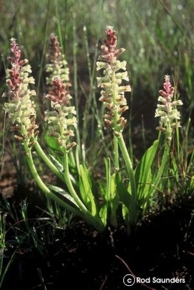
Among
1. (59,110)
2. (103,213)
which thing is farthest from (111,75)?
(103,213)


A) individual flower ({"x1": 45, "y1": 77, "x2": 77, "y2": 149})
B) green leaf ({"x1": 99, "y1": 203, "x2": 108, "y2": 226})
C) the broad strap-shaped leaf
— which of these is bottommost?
green leaf ({"x1": 99, "y1": 203, "x2": 108, "y2": 226})

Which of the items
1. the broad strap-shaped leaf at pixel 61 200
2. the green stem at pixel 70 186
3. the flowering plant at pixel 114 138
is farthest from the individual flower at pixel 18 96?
the broad strap-shaped leaf at pixel 61 200

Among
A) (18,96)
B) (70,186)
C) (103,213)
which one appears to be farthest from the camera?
(103,213)

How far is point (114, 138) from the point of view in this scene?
6.38 ft

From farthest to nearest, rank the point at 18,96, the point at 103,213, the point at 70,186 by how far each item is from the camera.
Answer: the point at 103,213 < the point at 70,186 < the point at 18,96

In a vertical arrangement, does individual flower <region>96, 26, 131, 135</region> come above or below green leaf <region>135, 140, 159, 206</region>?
above

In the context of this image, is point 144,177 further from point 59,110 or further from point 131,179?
point 59,110

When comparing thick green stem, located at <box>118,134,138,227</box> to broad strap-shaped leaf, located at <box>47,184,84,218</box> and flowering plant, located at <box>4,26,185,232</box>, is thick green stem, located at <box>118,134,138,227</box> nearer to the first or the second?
flowering plant, located at <box>4,26,185,232</box>

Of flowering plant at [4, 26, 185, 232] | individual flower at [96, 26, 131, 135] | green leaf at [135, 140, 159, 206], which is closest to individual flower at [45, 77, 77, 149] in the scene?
flowering plant at [4, 26, 185, 232]

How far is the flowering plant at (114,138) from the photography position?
176 centimetres

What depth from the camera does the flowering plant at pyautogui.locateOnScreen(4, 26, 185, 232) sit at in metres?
1.76

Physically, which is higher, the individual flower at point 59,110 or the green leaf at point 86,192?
the individual flower at point 59,110

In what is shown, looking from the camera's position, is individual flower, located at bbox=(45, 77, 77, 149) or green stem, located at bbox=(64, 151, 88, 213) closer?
individual flower, located at bbox=(45, 77, 77, 149)

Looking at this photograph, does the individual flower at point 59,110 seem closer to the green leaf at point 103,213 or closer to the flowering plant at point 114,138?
the flowering plant at point 114,138
